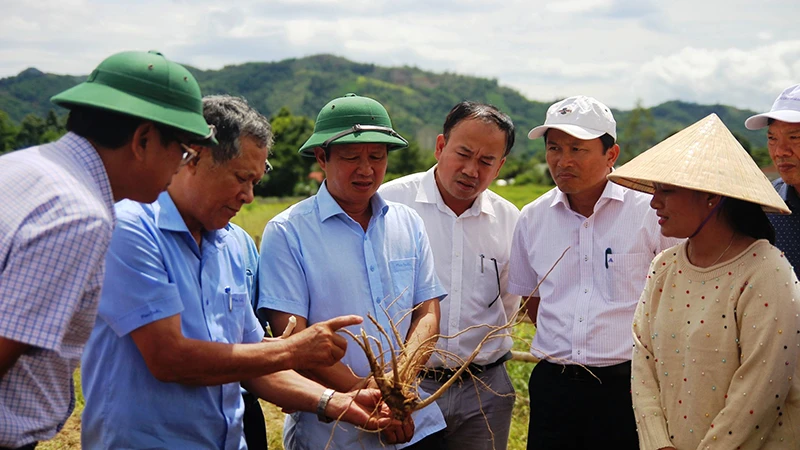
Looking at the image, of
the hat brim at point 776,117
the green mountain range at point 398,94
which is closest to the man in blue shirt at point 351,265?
the hat brim at point 776,117

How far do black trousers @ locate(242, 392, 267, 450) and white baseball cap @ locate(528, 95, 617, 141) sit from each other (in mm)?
1911

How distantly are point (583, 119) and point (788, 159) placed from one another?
42.6 inches

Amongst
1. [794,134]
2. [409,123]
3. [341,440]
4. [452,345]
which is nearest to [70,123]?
[341,440]

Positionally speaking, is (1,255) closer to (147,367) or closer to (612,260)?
(147,367)

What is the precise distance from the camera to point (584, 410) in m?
3.40

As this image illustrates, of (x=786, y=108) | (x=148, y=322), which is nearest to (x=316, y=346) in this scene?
(x=148, y=322)

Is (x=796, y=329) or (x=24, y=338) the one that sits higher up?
(x=24, y=338)

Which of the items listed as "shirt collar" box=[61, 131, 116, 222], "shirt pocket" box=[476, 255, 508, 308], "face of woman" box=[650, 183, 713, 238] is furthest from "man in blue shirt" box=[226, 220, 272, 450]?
"face of woman" box=[650, 183, 713, 238]

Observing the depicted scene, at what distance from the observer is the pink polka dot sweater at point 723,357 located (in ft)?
8.11

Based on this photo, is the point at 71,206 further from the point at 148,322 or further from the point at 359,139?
the point at 359,139

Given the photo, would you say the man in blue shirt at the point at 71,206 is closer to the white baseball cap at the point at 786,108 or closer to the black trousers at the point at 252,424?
the black trousers at the point at 252,424

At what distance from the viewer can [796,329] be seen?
97.4 inches

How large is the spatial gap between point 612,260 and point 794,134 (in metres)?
1.17

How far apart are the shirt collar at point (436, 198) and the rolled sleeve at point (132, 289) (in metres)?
1.86
